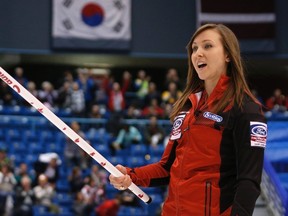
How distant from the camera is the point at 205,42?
105 inches

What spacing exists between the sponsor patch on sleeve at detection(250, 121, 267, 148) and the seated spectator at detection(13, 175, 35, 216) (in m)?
9.30

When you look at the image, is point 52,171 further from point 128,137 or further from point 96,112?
point 96,112

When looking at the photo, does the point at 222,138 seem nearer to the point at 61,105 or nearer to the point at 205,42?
the point at 205,42

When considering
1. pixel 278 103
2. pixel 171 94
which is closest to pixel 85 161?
pixel 171 94

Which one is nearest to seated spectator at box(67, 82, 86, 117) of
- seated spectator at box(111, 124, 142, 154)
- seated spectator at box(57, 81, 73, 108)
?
seated spectator at box(57, 81, 73, 108)

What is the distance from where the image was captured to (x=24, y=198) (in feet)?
38.5

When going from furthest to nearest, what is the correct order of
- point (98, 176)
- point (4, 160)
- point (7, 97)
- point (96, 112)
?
point (7, 97), point (96, 112), point (4, 160), point (98, 176)

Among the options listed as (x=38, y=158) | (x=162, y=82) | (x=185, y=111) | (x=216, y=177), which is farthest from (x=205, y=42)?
(x=162, y=82)

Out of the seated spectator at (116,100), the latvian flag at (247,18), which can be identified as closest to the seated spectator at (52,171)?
the seated spectator at (116,100)

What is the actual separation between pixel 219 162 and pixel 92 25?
16084 mm

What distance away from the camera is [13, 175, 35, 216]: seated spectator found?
11383mm

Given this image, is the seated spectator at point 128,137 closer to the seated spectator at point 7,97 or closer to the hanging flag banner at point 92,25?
the seated spectator at point 7,97

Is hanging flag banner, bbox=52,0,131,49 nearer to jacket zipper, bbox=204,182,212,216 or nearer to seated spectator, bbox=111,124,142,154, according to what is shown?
seated spectator, bbox=111,124,142,154

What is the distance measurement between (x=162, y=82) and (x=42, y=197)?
946 centimetres
